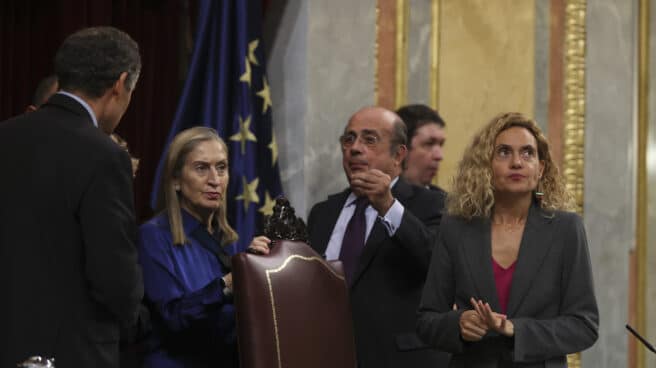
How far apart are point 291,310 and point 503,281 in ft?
2.33

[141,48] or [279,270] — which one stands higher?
[141,48]

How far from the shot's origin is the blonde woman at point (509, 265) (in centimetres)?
349

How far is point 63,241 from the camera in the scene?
2.97m

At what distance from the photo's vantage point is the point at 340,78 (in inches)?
212

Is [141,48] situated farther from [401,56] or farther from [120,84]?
[120,84]

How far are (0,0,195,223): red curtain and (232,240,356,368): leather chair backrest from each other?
5.86 ft

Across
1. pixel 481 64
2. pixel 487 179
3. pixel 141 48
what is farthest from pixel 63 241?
pixel 481 64

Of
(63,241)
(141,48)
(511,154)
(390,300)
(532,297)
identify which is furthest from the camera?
(141,48)

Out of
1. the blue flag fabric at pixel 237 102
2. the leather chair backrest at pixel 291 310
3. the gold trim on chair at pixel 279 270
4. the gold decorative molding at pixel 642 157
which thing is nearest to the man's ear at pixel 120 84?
the leather chair backrest at pixel 291 310

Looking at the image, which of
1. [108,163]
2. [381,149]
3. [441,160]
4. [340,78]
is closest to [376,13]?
[340,78]

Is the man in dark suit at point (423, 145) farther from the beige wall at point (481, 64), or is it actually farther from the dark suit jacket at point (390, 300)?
the dark suit jacket at point (390, 300)

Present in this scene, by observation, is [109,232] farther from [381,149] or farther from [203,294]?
[381,149]

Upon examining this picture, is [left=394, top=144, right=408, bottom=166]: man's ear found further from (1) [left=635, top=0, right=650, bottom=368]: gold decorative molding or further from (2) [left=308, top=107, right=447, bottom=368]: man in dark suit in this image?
(1) [left=635, top=0, right=650, bottom=368]: gold decorative molding

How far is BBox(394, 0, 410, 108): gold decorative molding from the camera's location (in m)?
5.57
